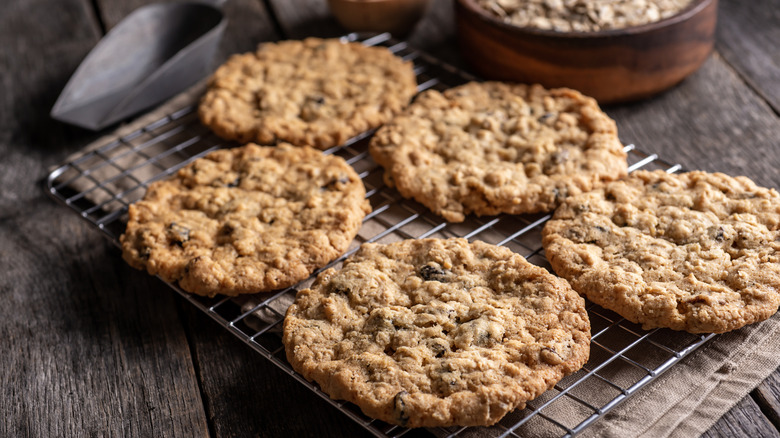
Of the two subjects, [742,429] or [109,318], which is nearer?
[742,429]

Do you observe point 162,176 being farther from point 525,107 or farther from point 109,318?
point 525,107

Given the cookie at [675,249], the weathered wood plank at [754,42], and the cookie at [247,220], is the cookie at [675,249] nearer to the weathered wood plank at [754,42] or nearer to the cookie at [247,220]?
the cookie at [247,220]

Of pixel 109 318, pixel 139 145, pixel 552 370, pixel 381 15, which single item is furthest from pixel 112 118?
pixel 552 370

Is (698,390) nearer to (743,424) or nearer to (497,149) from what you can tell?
(743,424)

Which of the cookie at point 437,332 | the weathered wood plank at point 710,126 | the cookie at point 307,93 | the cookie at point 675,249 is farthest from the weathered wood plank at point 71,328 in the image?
the weathered wood plank at point 710,126

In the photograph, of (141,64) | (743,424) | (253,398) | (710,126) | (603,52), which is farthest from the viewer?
(141,64)

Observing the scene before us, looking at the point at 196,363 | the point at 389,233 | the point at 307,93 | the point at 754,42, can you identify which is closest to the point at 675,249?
the point at 389,233

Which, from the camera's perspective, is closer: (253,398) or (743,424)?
(743,424)
